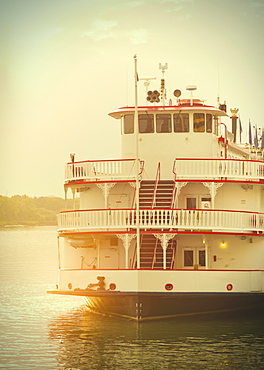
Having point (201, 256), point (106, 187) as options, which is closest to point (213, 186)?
point (201, 256)

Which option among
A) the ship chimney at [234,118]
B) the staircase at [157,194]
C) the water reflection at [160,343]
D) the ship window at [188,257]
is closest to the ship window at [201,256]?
the ship window at [188,257]

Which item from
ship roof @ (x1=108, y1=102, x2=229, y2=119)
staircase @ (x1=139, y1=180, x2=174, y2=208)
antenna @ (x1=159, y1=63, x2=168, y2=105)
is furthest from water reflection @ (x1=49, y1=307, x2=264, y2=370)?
antenna @ (x1=159, y1=63, x2=168, y2=105)

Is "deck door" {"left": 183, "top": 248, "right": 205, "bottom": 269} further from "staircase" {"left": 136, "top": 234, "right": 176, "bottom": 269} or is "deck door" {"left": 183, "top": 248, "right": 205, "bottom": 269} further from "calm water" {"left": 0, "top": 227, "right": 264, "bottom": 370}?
"calm water" {"left": 0, "top": 227, "right": 264, "bottom": 370}

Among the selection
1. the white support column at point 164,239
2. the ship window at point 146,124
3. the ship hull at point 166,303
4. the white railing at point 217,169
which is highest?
the ship window at point 146,124

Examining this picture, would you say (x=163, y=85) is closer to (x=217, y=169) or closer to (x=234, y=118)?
(x=217, y=169)

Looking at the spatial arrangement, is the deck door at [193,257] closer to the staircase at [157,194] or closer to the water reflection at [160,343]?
the staircase at [157,194]

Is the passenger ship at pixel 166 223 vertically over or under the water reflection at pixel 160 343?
over

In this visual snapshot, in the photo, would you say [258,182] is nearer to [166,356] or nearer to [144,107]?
[144,107]

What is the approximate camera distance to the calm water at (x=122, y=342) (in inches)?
1070

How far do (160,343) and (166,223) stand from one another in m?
4.87

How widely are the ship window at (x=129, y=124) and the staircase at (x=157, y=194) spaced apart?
2.60m

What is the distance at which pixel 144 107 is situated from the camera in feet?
120

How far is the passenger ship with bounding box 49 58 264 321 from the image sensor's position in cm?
3203

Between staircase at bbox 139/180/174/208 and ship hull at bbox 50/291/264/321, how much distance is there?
3773 millimetres
